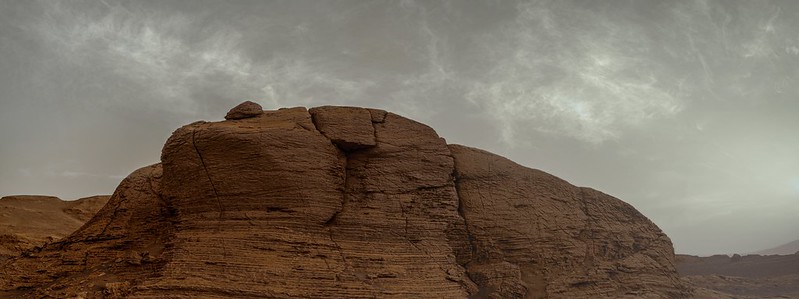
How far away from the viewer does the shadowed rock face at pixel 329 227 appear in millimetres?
12203

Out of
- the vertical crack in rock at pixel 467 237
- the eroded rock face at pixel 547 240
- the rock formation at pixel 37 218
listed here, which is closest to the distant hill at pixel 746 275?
the eroded rock face at pixel 547 240

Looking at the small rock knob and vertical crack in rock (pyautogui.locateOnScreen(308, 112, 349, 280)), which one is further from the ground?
the small rock knob

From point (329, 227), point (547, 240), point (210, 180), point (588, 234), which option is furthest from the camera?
point (588, 234)

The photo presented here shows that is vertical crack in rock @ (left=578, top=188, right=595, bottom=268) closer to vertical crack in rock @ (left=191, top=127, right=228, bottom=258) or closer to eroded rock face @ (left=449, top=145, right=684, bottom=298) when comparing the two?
→ eroded rock face @ (left=449, top=145, right=684, bottom=298)

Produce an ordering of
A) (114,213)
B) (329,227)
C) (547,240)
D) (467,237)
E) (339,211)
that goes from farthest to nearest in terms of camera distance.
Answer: (547,240)
(467,237)
(114,213)
(339,211)
(329,227)

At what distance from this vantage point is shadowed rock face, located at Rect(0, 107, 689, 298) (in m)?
12.2

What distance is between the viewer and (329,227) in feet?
44.6

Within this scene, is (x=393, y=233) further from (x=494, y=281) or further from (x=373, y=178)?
(x=494, y=281)

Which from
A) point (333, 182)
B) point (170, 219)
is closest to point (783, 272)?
point (333, 182)

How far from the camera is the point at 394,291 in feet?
41.3

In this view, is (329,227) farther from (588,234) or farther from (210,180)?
(588,234)

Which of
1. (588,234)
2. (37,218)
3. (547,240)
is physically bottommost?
(547,240)

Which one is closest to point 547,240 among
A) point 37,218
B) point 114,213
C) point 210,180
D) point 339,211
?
point 339,211

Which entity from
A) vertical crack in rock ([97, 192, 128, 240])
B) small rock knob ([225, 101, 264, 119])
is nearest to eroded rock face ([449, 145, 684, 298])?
small rock knob ([225, 101, 264, 119])
